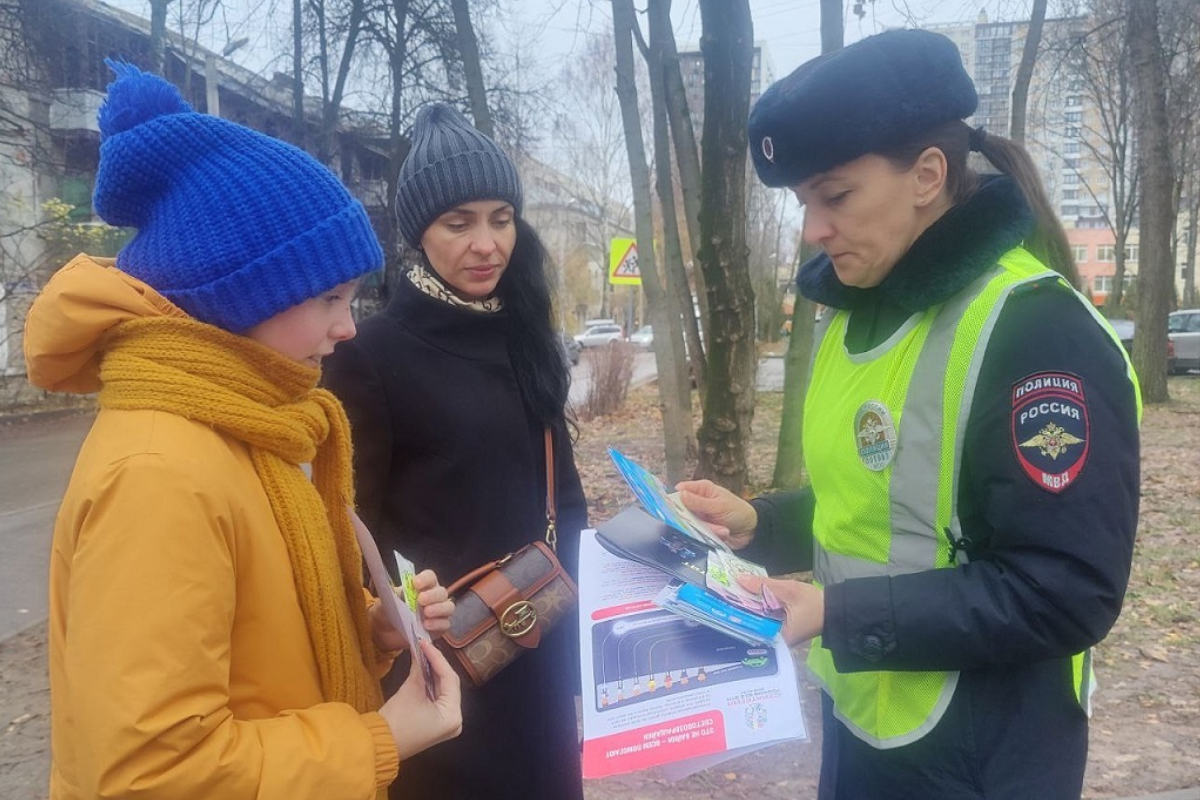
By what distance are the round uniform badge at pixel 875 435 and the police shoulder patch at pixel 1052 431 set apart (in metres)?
0.20

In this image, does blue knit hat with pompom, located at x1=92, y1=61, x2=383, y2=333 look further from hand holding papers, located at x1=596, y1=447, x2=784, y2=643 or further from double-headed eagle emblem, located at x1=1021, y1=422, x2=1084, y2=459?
double-headed eagle emblem, located at x1=1021, y1=422, x2=1084, y2=459

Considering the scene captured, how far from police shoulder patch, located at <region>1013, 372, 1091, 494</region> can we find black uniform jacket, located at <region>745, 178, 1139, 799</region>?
10mm

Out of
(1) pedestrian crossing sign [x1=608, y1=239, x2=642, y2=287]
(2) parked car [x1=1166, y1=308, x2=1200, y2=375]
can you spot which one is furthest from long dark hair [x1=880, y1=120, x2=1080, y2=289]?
(2) parked car [x1=1166, y1=308, x2=1200, y2=375]

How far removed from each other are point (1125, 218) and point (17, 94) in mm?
29581

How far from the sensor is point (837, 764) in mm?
1737

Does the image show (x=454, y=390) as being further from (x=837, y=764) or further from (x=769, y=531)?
(x=837, y=764)

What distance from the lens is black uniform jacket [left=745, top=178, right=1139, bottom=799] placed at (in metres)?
1.29

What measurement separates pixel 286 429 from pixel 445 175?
1.11 m

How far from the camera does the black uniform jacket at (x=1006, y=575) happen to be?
1295 mm

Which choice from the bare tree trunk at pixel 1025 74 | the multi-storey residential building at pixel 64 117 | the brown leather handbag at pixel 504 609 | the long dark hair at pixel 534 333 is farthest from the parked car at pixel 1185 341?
the brown leather handbag at pixel 504 609

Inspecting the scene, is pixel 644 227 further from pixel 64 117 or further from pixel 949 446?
pixel 64 117

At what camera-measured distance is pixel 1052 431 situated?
4.26ft

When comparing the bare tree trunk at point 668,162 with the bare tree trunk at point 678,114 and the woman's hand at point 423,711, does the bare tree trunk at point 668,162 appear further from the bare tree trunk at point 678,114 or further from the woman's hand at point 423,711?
the woman's hand at point 423,711

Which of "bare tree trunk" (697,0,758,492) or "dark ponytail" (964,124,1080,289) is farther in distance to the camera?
"bare tree trunk" (697,0,758,492)
